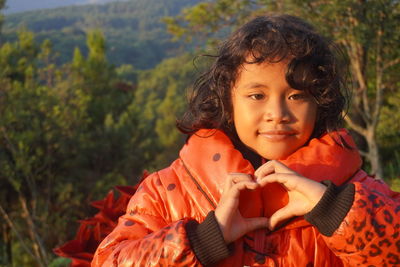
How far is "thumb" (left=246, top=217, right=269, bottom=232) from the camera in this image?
1.45 meters

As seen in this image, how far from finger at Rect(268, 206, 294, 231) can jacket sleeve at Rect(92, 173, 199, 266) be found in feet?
0.82

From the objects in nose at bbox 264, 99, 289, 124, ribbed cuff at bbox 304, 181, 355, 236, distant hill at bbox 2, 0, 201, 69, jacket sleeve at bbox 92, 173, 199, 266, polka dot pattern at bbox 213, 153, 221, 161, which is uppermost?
nose at bbox 264, 99, 289, 124

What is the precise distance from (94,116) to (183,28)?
5972 mm

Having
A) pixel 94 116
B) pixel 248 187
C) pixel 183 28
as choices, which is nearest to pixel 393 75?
pixel 183 28

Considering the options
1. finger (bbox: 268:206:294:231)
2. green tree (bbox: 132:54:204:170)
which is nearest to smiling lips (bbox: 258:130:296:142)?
finger (bbox: 268:206:294:231)

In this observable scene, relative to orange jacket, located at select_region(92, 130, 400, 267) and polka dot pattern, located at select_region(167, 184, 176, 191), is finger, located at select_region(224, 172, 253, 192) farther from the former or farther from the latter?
polka dot pattern, located at select_region(167, 184, 176, 191)

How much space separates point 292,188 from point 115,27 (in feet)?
366

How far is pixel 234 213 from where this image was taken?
1.42 m

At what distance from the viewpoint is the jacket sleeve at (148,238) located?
1.38 metres

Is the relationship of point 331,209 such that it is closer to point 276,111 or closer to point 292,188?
point 292,188

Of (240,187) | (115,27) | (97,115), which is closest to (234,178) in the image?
(240,187)

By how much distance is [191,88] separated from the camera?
6.49ft

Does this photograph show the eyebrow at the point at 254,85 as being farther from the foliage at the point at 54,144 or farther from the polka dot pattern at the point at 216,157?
the foliage at the point at 54,144

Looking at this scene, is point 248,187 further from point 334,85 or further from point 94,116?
point 94,116
